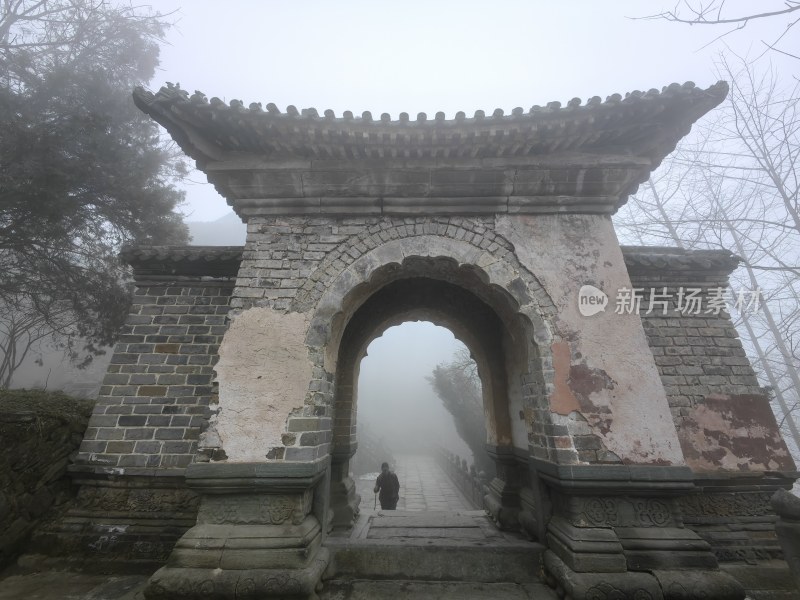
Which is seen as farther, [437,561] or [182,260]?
[182,260]

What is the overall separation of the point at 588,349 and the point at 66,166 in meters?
10.0

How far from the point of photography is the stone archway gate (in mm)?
3531

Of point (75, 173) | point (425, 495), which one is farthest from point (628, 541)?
point (425, 495)

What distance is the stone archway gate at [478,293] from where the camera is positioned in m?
3.53

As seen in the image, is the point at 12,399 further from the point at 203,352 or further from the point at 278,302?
the point at 278,302

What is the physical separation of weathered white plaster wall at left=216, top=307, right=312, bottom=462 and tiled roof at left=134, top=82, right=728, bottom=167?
2148 millimetres

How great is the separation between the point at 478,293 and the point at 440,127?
7.29ft

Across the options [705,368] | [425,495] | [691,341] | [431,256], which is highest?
[431,256]

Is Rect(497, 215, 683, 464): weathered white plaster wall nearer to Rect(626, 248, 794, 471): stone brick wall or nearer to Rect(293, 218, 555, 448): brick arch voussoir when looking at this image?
Rect(293, 218, 555, 448): brick arch voussoir

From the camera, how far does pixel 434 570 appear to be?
394 centimetres

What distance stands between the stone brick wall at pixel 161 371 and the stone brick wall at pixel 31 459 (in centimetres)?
28

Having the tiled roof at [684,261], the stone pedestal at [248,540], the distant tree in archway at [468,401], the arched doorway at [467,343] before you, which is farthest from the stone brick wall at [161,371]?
the distant tree in archway at [468,401]

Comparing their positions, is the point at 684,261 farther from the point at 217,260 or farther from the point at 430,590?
the point at 217,260

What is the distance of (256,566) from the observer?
128 inches
